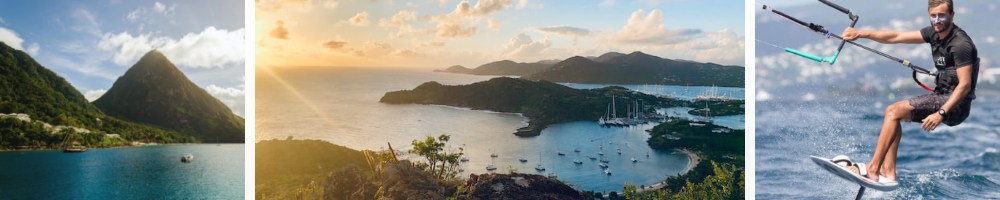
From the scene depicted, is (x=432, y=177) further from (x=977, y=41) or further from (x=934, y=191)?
(x=977, y=41)

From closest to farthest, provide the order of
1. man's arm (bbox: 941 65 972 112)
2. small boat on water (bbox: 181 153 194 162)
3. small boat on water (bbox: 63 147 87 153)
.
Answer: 1. man's arm (bbox: 941 65 972 112)
2. small boat on water (bbox: 63 147 87 153)
3. small boat on water (bbox: 181 153 194 162)

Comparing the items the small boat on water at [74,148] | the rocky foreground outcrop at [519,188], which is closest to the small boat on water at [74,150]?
the small boat on water at [74,148]

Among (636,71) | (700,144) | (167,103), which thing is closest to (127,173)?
(167,103)

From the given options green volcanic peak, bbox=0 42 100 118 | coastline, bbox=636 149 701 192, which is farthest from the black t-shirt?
green volcanic peak, bbox=0 42 100 118

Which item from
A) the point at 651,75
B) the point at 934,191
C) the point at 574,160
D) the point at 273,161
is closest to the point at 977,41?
the point at 934,191

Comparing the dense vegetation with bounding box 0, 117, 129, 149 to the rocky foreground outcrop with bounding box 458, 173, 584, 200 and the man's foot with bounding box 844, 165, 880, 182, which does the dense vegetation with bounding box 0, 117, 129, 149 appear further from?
the man's foot with bounding box 844, 165, 880, 182

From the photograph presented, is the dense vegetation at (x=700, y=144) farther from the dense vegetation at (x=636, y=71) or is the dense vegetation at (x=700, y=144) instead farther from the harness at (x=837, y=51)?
the harness at (x=837, y=51)

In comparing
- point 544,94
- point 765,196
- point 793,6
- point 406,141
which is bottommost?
point 765,196
